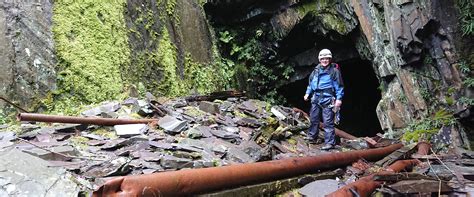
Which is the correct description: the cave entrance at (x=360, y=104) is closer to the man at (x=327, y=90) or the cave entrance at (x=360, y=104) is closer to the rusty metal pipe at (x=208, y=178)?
the man at (x=327, y=90)

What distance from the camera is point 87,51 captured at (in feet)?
25.0

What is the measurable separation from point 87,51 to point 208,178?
5542 mm

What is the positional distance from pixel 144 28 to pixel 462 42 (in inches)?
300

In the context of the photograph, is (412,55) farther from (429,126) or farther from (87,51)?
(87,51)

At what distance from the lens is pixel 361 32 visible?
1155 centimetres

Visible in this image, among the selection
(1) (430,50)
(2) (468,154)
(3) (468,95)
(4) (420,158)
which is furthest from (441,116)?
(4) (420,158)

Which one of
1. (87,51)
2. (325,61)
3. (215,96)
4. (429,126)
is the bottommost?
(429,126)

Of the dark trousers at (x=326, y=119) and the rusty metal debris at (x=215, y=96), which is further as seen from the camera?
the rusty metal debris at (x=215, y=96)

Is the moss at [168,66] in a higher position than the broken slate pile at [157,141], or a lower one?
higher

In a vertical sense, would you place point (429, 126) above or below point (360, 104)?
above

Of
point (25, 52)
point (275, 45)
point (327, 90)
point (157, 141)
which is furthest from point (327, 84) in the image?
point (275, 45)

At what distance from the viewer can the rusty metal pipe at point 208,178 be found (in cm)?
258

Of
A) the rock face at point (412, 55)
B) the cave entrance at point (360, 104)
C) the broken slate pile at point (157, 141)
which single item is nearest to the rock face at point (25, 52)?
the broken slate pile at point (157, 141)

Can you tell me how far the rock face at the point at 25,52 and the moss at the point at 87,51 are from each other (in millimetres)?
215
